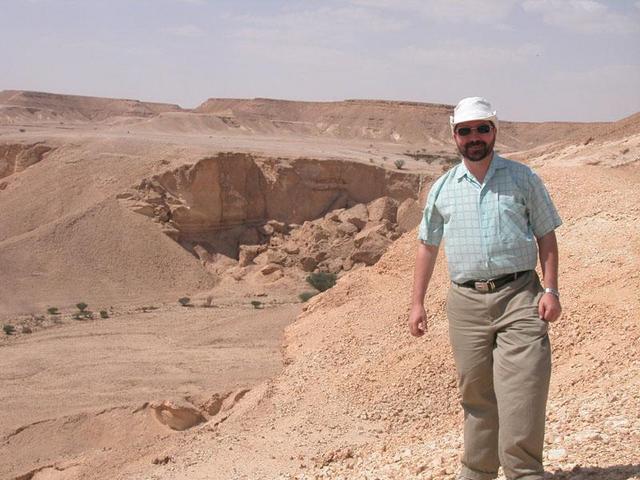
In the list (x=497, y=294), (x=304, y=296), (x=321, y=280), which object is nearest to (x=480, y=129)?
(x=497, y=294)

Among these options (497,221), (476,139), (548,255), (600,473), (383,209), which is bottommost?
(383,209)

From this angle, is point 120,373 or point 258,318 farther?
point 258,318

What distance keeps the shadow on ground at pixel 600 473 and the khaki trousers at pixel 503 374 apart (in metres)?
0.27

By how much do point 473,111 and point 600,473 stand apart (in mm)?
1655

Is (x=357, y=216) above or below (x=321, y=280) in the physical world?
above

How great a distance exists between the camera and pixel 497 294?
11.1 feet

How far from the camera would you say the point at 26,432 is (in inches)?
392

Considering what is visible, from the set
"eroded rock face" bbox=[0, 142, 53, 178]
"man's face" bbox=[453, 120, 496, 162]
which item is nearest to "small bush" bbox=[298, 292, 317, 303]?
"eroded rock face" bbox=[0, 142, 53, 178]

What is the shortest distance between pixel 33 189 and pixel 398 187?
454 inches

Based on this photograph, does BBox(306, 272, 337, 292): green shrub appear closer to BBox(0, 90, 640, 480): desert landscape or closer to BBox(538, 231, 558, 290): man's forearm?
BBox(0, 90, 640, 480): desert landscape

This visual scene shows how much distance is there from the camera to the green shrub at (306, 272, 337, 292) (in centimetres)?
2031

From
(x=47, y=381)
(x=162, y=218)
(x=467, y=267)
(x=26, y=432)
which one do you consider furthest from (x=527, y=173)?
(x=162, y=218)

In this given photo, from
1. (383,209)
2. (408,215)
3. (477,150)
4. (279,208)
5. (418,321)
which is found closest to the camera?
(477,150)

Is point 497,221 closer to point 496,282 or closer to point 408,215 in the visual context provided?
point 496,282
